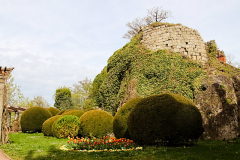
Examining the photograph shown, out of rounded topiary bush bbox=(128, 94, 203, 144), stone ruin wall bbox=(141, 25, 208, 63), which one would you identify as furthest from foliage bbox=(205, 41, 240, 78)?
rounded topiary bush bbox=(128, 94, 203, 144)

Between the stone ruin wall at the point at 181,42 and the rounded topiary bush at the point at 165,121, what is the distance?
7281 millimetres

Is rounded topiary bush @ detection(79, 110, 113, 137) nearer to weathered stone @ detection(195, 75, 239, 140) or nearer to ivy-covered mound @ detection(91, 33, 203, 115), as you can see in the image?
ivy-covered mound @ detection(91, 33, 203, 115)

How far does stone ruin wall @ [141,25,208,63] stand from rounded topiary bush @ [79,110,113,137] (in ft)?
22.4

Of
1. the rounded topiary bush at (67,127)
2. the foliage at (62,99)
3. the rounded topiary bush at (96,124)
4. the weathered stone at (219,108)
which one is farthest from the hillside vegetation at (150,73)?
the foliage at (62,99)

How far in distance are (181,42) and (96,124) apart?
8.59 metres

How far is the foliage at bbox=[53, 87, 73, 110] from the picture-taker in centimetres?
2744

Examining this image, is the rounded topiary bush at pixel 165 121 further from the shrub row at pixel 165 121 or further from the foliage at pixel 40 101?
the foliage at pixel 40 101

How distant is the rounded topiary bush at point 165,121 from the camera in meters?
6.98

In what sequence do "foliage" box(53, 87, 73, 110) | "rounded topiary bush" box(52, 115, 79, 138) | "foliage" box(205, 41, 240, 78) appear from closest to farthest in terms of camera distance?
"rounded topiary bush" box(52, 115, 79, 138) < "foliage" box(205, 41, 240, 78) < "foliage" box(53, 87, 73, 110)

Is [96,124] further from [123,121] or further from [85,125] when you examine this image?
[123,121]

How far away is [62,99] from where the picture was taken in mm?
28141

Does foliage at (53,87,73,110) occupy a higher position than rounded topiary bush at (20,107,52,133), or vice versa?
foliage at (53,87,73,110)

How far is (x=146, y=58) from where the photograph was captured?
47.0 feet

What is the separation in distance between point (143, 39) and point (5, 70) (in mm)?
10584
